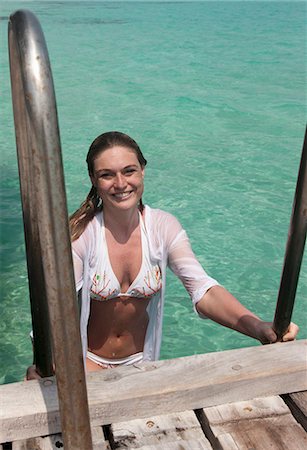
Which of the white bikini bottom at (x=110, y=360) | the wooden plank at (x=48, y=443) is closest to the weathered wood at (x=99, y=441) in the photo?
the wooden plank at (x=48, y=443)

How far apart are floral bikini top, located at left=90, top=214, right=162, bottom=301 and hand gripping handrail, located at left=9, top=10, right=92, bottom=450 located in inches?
41.9

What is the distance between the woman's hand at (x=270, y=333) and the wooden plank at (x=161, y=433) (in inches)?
14.3

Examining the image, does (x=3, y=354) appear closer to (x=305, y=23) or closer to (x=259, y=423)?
(x=259, y=423)

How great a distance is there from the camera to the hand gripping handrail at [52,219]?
3.72 ft

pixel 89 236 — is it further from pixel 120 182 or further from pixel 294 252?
pixel 294 252

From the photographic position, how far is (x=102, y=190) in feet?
7.55

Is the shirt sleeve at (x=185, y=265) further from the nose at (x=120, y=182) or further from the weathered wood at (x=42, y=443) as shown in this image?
the weathered wood at (x=42, y=443)

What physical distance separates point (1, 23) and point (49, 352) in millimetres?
21207

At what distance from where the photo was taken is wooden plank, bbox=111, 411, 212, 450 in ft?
5.54

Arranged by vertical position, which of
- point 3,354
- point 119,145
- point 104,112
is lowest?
point 3,354

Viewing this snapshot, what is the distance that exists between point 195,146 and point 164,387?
695cm

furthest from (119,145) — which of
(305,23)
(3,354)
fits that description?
(305,23)

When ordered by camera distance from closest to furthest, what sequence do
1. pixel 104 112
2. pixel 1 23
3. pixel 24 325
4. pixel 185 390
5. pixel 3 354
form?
pixel 185 390 → pixel 3 354 → pixel 24 325 → pixel 104 112 → pixel 1 23

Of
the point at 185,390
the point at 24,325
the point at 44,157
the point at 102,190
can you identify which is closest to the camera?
the point at 44,157
